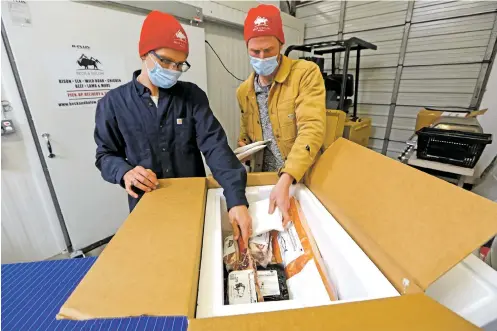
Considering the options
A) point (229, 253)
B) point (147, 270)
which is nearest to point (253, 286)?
point (229, 253)

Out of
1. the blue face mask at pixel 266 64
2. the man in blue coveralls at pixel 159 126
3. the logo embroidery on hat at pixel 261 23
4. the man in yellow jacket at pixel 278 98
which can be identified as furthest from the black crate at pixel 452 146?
the man in blue coveralls at pixel 159 126

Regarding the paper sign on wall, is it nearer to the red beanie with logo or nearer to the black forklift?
the red beanie with logo

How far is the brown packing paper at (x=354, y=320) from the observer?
0.33 m

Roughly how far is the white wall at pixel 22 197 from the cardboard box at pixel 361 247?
1360 millimetres

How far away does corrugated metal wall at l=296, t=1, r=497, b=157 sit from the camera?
2596mm

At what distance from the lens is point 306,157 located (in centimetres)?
86

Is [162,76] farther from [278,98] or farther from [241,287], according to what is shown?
[241,287]

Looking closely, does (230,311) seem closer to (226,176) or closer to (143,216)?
(143,216)

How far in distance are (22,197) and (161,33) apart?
1486 millimetres

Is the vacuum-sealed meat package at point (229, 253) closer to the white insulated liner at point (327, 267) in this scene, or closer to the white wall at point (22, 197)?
the white insulated liner at point (327, 267)

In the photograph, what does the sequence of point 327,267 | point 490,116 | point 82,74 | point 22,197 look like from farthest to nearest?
point 490,116 < point 82,74 < point 22,197 < point 327,267

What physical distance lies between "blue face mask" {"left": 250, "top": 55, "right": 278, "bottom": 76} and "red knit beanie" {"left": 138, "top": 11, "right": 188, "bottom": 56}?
384mm

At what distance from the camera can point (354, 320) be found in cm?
34

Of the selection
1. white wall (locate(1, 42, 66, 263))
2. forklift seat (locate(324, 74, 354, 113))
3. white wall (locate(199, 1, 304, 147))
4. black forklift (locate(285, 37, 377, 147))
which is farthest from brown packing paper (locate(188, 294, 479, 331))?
forklift seat (locate(324, 74, 354, 113))
